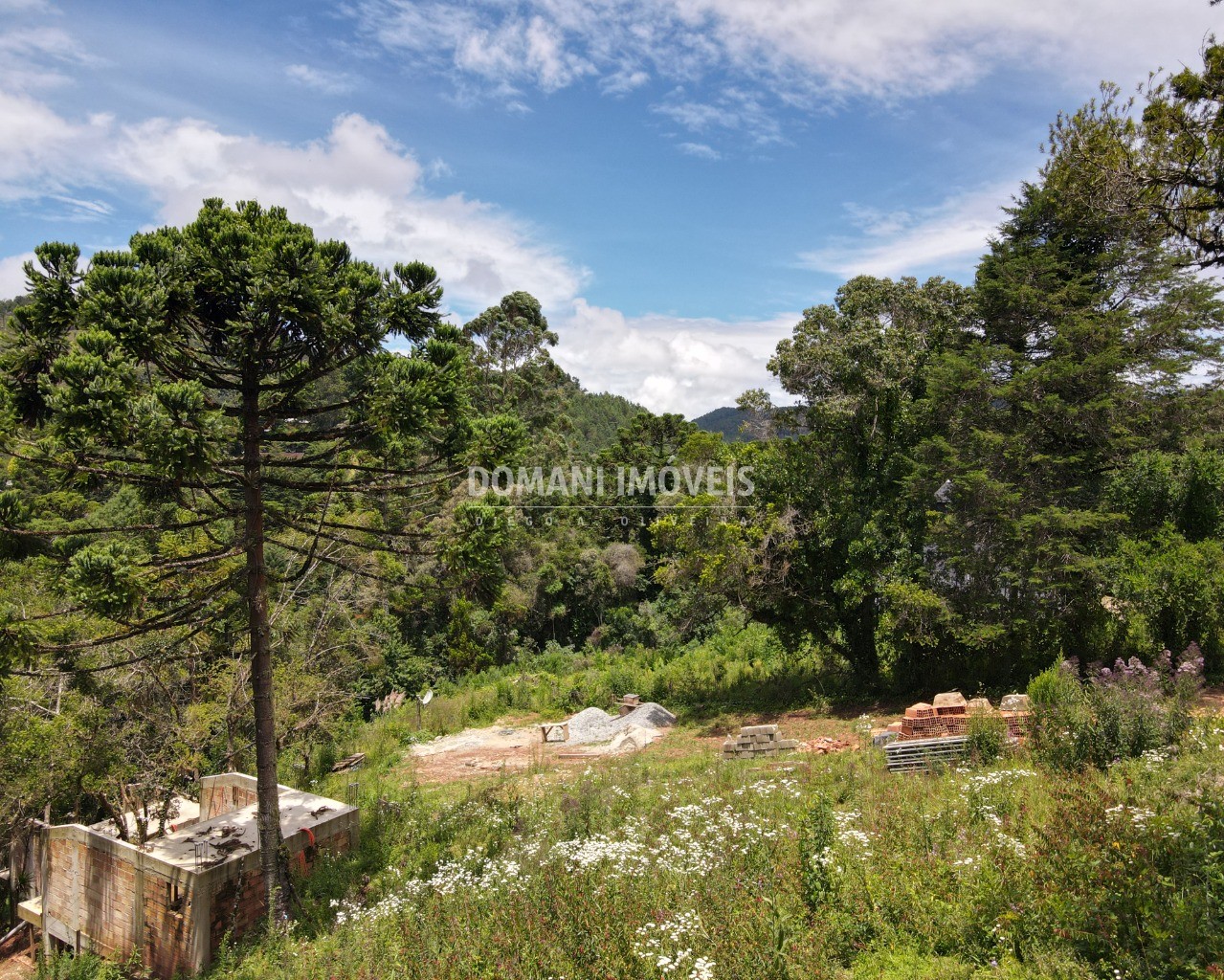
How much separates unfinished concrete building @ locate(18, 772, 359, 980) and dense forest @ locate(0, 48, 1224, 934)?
1.08m

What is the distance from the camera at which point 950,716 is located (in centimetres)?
1078

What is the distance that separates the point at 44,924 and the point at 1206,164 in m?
A: 14.8

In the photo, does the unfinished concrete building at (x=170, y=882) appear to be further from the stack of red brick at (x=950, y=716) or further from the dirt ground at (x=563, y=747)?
the stack of red brick at (x=950, y=716)

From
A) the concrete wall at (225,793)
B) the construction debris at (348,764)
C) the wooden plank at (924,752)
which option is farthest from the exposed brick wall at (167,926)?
the wooden plank at (924,752)

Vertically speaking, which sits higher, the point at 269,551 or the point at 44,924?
the point at 269,551

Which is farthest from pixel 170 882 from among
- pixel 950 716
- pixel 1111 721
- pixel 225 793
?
pixel 1111 721

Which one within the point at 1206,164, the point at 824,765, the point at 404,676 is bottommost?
the point at 404,676

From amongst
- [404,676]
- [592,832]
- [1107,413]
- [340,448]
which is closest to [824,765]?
[592,832]

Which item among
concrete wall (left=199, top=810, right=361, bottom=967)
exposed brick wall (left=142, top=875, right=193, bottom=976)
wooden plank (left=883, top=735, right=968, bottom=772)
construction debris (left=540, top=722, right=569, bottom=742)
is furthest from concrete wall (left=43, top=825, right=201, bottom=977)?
construction debris (left=540, top=722, right=569, bottom=742)

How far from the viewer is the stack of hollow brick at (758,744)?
12.4 meters

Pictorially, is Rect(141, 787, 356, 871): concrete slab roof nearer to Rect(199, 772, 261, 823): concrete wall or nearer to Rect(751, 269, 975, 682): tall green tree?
Rect(199, 772, 261, 823): concrete wall

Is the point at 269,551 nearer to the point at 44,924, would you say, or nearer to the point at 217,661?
the point at 217,661

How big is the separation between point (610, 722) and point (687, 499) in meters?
5.68

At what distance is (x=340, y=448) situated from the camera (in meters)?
8.02
